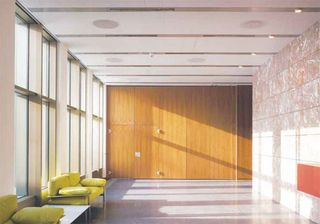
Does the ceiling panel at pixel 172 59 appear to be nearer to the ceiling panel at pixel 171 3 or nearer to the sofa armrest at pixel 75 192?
the ceiling panel at pixel 171 3

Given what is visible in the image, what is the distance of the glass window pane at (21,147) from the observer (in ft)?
23.1

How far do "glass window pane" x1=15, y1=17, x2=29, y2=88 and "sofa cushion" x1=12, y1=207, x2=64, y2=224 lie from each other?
247 centimetres

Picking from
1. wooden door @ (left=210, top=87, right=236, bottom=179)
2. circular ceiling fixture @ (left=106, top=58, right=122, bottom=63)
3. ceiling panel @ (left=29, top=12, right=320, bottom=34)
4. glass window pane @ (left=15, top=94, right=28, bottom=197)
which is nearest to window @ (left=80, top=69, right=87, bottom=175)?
circular ceiling fixture @ (left=106, top=58, right=122, bottom=63)

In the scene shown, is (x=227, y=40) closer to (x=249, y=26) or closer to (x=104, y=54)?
(x=249, y=26)

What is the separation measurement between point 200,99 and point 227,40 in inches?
276

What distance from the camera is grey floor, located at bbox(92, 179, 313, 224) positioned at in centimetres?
762

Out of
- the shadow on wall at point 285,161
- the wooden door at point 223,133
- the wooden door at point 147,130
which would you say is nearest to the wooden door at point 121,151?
the wooden door at point 147,130

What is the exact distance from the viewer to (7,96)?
5.61 meters

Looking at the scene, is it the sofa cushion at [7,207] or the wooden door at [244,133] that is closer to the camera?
the sofa cushion at [7,207]

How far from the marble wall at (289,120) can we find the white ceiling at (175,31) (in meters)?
0.43

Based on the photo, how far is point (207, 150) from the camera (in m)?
15.4

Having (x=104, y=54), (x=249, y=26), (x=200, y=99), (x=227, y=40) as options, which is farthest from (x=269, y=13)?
(x=200, y=99)

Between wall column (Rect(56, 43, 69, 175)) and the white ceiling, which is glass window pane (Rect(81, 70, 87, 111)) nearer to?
the white ceiling

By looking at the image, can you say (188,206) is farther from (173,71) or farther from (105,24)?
(173,71)
